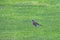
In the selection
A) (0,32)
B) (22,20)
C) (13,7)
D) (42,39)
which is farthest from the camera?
(13,7)

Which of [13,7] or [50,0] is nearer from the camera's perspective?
[13,7]

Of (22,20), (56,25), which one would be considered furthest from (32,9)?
(56,25)

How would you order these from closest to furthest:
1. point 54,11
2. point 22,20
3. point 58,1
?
point 22,20, point 54,11, point 58,1

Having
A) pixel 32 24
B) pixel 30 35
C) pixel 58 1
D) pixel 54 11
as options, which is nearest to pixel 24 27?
pixel 32 24

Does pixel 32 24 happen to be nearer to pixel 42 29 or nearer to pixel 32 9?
pixel 42 29

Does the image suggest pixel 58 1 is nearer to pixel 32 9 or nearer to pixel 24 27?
pixel 32 9

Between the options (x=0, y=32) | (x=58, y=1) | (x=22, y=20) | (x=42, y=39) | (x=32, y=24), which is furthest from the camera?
(x=58, y=1)
